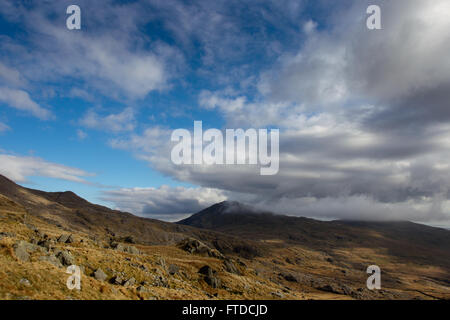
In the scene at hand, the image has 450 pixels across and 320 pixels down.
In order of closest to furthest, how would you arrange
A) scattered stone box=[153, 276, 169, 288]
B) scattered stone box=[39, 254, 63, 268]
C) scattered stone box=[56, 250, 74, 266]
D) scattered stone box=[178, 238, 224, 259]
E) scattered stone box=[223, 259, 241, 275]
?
scattered stone box=[39, 254, 63, 268], scattered stone box=[56, 250, 74, 266], scattered stone box=[153, 276, 169, 288], scattered stone box=[223, 259, 241, 275], scattered stone box=[178, 238, 224, 259]

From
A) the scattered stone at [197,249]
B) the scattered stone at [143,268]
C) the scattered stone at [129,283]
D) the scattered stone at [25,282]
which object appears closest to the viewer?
the scattered stone at [25,282]

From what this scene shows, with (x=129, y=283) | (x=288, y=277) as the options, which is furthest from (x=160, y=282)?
(x=288, y=277)

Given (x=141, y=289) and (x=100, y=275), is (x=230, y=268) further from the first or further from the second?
(x=100, y=275)

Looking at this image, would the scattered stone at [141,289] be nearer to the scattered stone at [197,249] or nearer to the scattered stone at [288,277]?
the scattered stone at [197,249]

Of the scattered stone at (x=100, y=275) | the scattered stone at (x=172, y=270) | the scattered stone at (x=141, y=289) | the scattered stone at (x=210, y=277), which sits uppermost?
the scattered stone at (x=100, y=275)

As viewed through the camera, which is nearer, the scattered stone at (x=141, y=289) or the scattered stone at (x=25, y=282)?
the scattered stone at (x=25, y=282)

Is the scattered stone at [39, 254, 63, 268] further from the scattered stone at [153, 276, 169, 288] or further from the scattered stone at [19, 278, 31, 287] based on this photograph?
the scattered stone at [153, 276, 169, 288]

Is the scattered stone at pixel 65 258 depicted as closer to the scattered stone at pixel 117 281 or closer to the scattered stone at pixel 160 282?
the scattered stone at pixel 117 281

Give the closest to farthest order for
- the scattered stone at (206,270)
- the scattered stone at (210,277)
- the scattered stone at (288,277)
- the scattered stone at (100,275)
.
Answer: the scattered stone at (100,275) → the scattered stone at (210,277) → the scattered stone at (206,270) → the scattered stone at (288,277)

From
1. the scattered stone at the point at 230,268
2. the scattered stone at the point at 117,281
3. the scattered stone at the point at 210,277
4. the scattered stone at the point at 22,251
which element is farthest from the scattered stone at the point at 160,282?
the scattered stone at the point at 230,268

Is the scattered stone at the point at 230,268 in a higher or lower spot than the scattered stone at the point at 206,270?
lower

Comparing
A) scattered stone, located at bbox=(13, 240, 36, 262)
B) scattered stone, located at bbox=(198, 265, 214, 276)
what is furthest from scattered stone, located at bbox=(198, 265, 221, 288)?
scattered stone, located at bbox=(13, 240, 36, 262)

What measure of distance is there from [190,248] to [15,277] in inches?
3144

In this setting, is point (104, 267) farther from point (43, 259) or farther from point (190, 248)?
point (190, 248)
